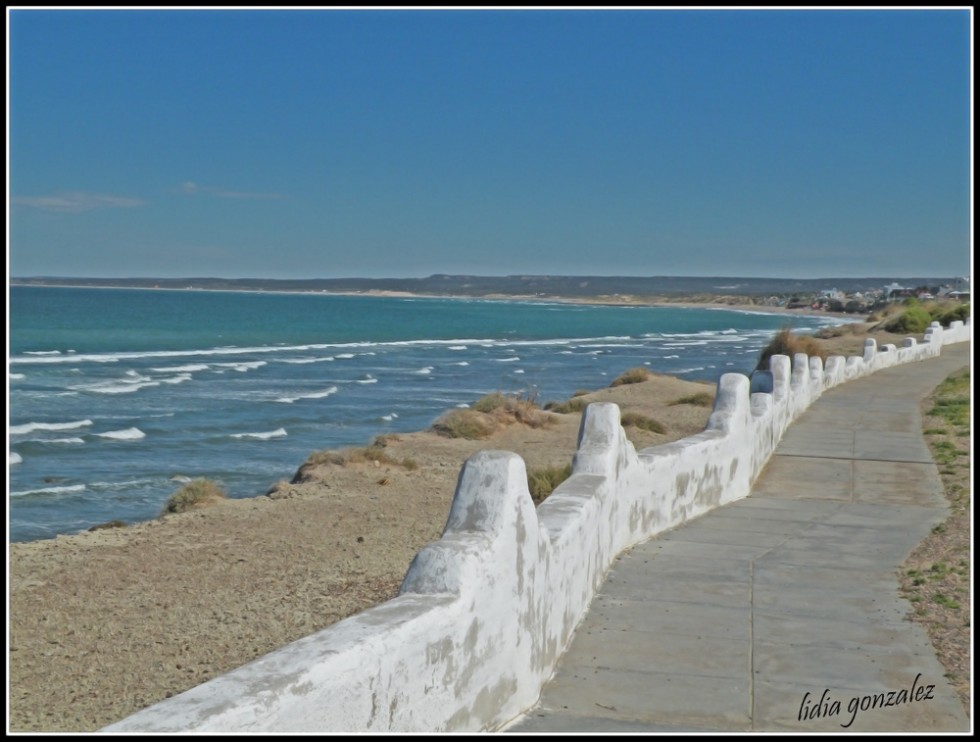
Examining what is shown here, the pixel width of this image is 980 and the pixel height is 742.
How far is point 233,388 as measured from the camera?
40.9 metres

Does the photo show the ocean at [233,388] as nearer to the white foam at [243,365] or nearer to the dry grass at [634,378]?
the white foam at [243,365]

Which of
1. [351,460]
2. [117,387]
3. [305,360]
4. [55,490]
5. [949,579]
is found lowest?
[55,490]

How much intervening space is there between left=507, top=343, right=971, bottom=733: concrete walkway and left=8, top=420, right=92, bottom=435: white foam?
21823 millimetres

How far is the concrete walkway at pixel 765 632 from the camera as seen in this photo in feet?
18.0

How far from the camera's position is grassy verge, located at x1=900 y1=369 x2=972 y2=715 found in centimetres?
649

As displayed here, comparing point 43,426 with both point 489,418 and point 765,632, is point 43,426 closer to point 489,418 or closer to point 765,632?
point 489,418

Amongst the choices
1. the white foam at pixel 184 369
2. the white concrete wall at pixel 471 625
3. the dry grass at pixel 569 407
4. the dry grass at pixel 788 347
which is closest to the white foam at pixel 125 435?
the dry grass at pixel 569 407

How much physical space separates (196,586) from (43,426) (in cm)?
1986

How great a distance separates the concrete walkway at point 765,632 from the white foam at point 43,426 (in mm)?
21823

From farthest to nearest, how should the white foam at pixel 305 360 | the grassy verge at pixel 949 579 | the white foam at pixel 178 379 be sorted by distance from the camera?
the white foam at pixel 305 360, the white foam at pixel 178 379, the grassy verge at pixel 949 579

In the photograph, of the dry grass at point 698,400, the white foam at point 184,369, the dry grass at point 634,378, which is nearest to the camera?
the dry grass at point 698,400

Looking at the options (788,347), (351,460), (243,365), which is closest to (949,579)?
(351,460)

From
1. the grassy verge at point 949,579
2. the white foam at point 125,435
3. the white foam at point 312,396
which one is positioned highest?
the grassy verge at point 949,579

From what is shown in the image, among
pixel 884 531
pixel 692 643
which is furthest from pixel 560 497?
pixel 884 531
